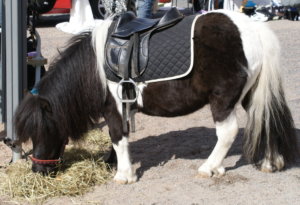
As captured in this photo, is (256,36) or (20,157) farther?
(20,157)

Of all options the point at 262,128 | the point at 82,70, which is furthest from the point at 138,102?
the point at 262,128

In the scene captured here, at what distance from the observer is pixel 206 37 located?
11.4 feet

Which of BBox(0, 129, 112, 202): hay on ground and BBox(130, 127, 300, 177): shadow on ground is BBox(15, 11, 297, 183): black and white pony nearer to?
BBox(0, 129, 112, 202): hay on ground

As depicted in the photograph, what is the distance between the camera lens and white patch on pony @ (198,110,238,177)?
3594 millimetres

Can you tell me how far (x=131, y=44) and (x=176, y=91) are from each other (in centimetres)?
48

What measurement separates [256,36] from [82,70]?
1.29m

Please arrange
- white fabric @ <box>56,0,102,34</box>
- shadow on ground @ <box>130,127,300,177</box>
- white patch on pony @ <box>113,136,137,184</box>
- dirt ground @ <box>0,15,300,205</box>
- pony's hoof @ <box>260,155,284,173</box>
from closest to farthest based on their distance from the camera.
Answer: dirt ground @ <box>0,15,300,205</box> → white patch on pony @ <box>113,136,137,184</box> → pony's hoof @ <box>260,155,284,173</box> → shadow on ground @ <box>130,127,300,177</box> → white fabric @ <box>56,0,102,34</box>

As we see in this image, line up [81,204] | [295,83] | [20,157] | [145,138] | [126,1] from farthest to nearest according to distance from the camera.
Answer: [295,83], [126,1], [145,138], [20,157], [81,204]

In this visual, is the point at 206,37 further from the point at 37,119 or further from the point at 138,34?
the point at 37,119

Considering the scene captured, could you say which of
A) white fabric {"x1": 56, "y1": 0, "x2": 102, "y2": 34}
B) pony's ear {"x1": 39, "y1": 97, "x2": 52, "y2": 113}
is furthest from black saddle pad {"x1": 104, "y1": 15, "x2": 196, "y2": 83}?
white fabric {"x1": 56, "y1": 0, "x2": 102, "y2": 34}

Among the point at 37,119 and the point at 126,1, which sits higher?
the point at 126,1

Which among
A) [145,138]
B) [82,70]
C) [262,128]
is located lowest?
[145,138]

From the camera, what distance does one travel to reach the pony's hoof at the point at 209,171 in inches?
148

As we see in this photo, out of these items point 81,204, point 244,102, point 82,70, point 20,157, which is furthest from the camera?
point 20,157
